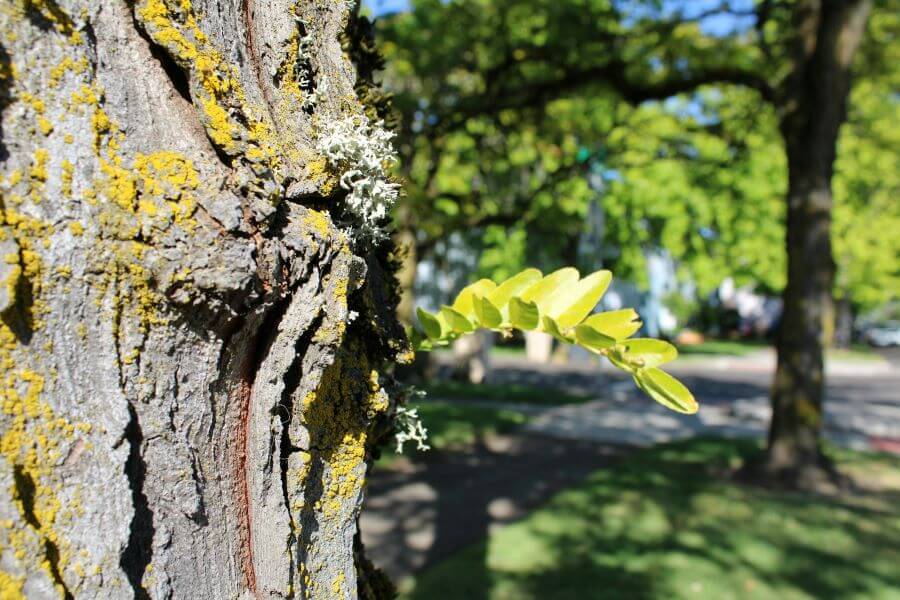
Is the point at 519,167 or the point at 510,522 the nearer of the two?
the point at 510,522

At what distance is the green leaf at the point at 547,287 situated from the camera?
1496mm

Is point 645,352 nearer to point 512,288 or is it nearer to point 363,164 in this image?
point 512,288

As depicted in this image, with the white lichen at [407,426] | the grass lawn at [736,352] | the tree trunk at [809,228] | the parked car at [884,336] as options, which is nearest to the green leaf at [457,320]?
the white lichen at [407,426]

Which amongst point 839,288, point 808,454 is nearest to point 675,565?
point 808,454

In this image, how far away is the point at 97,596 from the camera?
0.94 m

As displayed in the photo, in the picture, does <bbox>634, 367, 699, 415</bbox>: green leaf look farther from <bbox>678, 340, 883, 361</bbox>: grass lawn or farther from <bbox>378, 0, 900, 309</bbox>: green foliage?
<bbox>678, 340, 883, 361</bbox>: grass lawn

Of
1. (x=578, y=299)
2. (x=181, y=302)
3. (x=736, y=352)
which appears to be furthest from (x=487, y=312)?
(x=736, y=352)

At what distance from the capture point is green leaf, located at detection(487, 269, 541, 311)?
1516 millimetres

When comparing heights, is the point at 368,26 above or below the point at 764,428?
above

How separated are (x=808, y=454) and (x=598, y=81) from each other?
16.0ft

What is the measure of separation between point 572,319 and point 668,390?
0.77ft

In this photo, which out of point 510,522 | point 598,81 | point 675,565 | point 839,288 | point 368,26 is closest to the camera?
point 368,26

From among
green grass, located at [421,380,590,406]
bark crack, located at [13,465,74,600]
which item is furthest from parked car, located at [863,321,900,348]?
bark crack, located at [13,465,74,600]

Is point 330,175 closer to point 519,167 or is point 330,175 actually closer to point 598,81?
point 598,81
